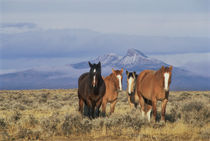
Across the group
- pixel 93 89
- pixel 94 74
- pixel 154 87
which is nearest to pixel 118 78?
pixel 93 89

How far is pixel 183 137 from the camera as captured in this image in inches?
484

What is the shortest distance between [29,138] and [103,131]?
7.83ft

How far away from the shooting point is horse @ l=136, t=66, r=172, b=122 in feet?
45.7

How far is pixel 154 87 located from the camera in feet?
48.0

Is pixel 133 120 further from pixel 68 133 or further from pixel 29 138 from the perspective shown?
pixel 29 138

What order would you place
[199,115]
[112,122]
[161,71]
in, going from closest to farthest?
→ [112,122]
[161,71]
[199,115]

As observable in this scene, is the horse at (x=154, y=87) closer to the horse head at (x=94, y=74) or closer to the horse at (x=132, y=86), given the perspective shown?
the horse at (x=132, y=86)

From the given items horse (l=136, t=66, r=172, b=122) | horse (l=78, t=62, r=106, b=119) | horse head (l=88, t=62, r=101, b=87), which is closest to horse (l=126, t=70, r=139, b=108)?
horse (l=136, t=66, r=172, b=122)

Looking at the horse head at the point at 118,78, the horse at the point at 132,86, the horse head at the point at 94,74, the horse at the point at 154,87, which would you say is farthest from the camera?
the horse head at the point at 118,78

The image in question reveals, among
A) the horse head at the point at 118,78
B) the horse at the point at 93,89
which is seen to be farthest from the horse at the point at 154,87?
the horse at the point at 93,89

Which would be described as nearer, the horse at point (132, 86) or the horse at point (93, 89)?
the horse at point (93, 89)

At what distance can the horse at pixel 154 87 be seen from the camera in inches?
549

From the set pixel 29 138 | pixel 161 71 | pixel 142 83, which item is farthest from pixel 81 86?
pixel 29 138

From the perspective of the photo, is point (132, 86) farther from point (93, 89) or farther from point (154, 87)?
point (93, 89)
